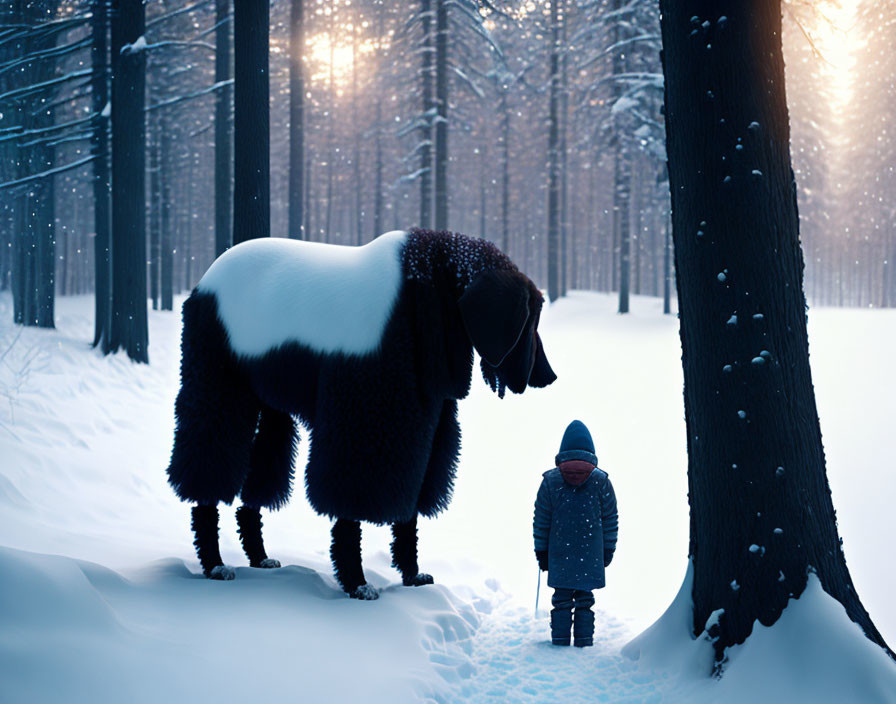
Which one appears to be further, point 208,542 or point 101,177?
point 101,177

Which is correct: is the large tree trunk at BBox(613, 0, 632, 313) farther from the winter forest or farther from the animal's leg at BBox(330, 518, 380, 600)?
the animal's leg at BBox(330, 518, 380, 600)

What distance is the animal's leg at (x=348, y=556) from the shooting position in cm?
423

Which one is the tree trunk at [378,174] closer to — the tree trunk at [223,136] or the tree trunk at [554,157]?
the tree trunk at [554,157]

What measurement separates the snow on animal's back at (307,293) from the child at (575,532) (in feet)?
4.66

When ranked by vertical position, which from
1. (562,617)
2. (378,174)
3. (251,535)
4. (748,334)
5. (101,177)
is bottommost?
(562,617)

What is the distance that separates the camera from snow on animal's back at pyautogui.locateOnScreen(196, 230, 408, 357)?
13.6 ft

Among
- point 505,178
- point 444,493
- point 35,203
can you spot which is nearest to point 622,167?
point 505,178

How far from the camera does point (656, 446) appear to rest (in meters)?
9.97

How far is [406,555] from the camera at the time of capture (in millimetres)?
4668

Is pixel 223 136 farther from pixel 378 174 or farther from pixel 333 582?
pixel 333 582

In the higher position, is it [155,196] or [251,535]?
[155,196]

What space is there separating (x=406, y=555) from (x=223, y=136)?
1399 centimetres

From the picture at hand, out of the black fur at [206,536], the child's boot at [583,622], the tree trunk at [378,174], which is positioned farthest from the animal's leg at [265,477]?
the tree trunk at [378,174]

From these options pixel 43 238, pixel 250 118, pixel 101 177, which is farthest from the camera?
pixel 43 238
